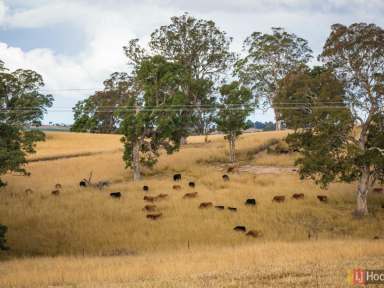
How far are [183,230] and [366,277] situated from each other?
20213mm

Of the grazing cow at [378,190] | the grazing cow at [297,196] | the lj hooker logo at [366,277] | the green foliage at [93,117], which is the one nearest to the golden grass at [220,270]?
the lj hooker logo at [366,277]

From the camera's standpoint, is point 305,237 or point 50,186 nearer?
point 305,237

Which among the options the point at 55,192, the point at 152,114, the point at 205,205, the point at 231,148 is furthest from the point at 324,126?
the point at 231,148

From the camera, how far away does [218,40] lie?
73938mm

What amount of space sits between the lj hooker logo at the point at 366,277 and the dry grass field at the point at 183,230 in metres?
0.36

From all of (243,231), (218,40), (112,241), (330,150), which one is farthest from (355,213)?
(218,40)

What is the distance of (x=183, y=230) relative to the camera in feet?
105

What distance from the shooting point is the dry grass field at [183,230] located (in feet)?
52.7

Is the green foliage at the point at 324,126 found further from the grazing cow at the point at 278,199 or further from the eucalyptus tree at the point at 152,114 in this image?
the eucalyptus tree at the point at 152,114

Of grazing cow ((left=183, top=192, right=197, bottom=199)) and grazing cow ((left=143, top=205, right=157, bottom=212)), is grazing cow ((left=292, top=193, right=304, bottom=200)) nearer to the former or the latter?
grazing cow ((left=183, top=192, right=197, bottom=199))

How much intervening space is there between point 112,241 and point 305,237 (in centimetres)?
1129

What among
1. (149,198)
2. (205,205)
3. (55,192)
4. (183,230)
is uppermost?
(55,192)

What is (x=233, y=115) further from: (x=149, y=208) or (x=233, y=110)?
(x=149, y=208)

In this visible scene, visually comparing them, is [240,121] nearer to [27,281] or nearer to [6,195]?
[6,195]
